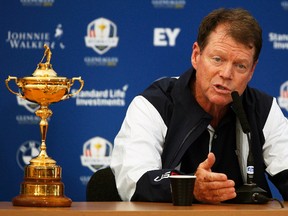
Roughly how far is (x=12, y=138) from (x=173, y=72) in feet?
3.31

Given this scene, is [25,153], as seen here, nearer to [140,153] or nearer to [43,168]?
[140,153]

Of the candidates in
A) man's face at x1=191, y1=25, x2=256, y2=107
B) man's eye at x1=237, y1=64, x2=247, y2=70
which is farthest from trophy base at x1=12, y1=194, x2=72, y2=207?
man's eye at x1=237, y1=64, x2=247, y2=70

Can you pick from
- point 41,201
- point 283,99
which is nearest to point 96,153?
point 283,99

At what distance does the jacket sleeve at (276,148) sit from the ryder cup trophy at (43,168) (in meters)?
0.94

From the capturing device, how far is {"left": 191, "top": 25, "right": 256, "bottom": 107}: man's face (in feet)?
10.9

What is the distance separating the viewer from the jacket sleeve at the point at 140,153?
9.98 ft

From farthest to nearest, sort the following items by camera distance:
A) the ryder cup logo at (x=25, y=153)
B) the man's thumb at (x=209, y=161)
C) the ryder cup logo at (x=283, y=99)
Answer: the ryder cup logo at (x=283, y=99)
the ryder cup logo at (x=25, y=153)
the man's thumb at (x=209, y=161)

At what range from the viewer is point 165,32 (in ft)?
16.6

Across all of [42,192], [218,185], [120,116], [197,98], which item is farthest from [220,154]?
[120,116]

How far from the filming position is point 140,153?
125 inches

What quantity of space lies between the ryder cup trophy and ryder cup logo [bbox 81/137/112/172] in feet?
6.77

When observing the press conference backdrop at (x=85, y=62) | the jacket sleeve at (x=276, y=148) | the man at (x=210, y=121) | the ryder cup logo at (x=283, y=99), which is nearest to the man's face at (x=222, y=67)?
the man at (x=210, y=121)

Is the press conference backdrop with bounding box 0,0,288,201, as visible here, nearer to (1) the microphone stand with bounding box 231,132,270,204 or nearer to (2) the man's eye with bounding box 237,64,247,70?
(2) the man's eye with bounding box 237,64,247,70

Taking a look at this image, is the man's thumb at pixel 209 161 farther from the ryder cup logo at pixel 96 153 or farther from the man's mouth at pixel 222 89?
the ryder cup logo at pixel 96 153
